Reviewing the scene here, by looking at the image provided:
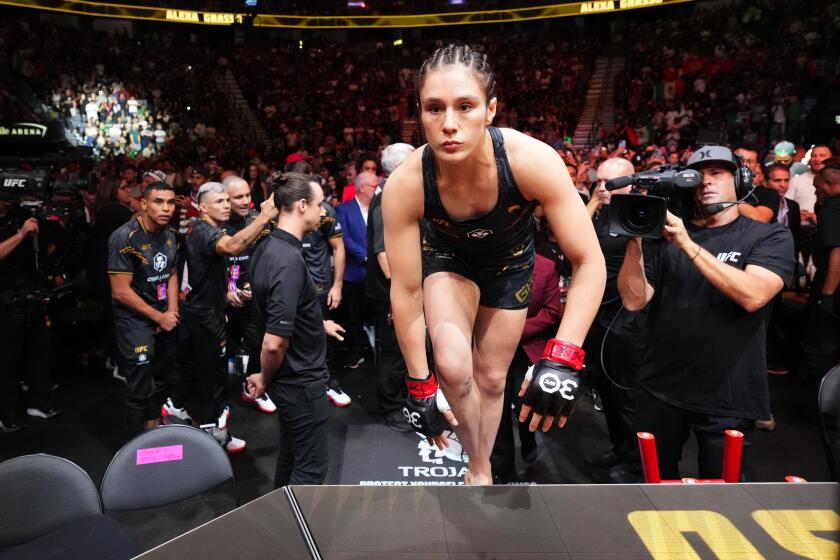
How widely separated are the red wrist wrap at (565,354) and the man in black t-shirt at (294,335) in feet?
5.39

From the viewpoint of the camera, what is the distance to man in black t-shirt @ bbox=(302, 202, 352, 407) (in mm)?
4980

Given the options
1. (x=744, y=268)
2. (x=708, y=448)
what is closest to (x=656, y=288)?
(x=744, y=268)

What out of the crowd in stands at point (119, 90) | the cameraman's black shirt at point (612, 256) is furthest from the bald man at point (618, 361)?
the crowd in stands at point (119, 90)

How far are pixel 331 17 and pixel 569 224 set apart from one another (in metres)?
22.5

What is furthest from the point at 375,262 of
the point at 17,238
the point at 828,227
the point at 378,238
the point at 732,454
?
the point at 828,227

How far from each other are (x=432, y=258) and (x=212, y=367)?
290 centimetres

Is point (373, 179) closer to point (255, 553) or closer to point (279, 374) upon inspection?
point (279, 374)

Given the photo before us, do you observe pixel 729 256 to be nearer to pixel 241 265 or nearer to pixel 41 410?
pixel 241 265

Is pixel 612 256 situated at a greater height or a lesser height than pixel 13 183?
lesser

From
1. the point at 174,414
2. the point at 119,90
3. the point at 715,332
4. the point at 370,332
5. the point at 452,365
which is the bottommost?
the point at 174,414

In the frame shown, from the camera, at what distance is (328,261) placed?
207 inches

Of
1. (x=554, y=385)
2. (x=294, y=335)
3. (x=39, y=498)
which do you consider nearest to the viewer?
(x=554, y=385)

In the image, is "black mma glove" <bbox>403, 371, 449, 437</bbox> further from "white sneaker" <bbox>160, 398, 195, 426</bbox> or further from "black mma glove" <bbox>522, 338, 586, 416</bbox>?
"white sneaker" <bbox>160, 398, 195, 426</bbox>

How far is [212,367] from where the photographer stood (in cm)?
445
